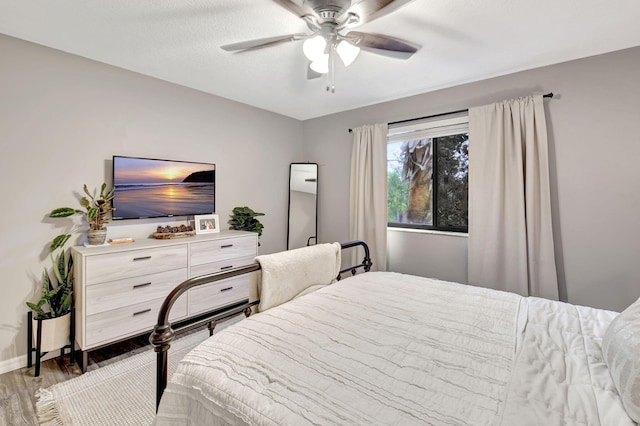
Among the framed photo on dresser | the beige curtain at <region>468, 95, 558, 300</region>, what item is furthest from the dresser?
the beige curtain at <region>468, 95, 558, 300</region>

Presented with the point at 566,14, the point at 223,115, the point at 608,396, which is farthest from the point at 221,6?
the point at 608,396

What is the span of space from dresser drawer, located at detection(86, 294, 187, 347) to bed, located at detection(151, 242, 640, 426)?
1.41 metres

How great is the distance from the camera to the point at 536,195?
2.47m

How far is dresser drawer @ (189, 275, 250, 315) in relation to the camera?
278cm

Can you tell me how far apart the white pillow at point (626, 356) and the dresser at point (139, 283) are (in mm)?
1990

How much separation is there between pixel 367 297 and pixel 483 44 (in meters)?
2.05

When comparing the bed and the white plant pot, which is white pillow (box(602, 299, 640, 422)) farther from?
the white plant pot

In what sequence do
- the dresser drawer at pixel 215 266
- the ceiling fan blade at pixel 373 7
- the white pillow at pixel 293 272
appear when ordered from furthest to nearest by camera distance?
the dresser drawer at pixel 215 266, the white pillow at pixel 293 272, the ceiling fan blade at pixel 373 7

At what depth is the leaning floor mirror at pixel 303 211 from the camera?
4.09 metres

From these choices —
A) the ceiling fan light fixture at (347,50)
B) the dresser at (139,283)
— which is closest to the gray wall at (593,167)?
the ceiling fan light fixture at (347,50)

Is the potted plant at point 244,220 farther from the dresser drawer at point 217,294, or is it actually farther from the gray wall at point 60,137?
the dresser drawer at point 217,294

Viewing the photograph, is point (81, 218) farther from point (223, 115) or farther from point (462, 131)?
point (462, 131)

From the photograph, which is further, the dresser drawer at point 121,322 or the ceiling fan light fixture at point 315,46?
the dresser drawer at point 121,322

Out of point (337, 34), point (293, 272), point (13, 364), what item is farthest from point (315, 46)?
point (13, 364)
